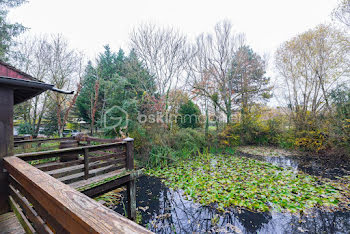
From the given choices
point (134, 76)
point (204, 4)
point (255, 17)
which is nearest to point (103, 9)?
point (134, 76)

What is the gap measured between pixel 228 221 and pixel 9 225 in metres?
3.50

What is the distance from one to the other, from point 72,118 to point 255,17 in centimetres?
1635

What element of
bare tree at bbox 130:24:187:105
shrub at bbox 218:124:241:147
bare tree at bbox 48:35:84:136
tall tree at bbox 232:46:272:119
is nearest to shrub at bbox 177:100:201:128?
shrub at bbox 218:124:241:147

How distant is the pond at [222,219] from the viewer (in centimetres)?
307

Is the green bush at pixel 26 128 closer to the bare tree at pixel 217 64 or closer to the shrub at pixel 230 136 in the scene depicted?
the bare tree at pixel 217 64

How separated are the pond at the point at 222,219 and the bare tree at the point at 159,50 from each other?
5369 mm

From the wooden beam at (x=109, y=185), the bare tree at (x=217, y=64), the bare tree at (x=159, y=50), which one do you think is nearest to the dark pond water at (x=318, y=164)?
the bare tree at (x=217, y=64)

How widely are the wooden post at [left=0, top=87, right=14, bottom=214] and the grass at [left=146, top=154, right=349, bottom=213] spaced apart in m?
3.65

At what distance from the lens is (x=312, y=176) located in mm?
5316

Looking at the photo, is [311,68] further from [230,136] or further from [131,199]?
[131,199]

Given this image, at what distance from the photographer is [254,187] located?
14.5 ft

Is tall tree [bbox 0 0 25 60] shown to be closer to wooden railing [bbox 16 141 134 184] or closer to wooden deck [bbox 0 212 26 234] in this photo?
wooden railing [bbox 16 141 134 184]

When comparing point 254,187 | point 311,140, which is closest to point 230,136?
point 311,140

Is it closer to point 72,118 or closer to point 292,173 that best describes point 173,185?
point 292,173
